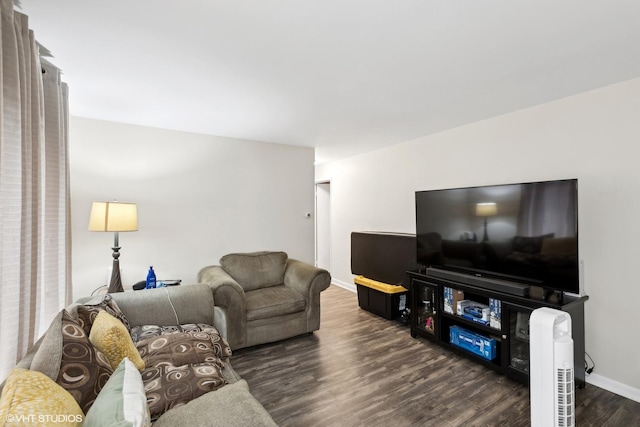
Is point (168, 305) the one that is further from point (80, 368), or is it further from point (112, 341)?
point (80, 368)

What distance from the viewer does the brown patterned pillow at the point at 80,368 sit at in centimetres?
107

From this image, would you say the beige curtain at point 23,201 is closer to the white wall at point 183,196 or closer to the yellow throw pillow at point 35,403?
the yellow throw pillow at point 35,403

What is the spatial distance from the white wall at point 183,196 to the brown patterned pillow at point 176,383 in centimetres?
214

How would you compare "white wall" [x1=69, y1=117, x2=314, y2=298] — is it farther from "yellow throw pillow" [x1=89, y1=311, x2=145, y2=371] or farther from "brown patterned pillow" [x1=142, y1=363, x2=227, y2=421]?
"brown patterned pillow" [x1=142, y1=363, x2=227, y2=421]

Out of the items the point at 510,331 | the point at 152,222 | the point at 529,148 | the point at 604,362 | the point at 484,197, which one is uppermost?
the point at 529,148

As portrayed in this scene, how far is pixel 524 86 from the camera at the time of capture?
92.0 inches

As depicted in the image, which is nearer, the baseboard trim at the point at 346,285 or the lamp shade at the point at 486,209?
the lamp shade at the point at 486,209

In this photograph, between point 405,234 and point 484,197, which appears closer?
point 484,197

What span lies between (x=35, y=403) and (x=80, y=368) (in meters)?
0.38

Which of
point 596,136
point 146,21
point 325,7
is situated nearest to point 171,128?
point 146,21

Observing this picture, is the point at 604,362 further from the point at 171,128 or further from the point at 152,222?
the point at 171,128

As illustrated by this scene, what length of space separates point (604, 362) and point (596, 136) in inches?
72.8

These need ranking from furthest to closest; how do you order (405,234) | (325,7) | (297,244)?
(297,244) < (405,234) < (325,7)

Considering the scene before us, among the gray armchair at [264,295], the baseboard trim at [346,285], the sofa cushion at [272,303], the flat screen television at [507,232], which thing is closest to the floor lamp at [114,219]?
the gray armchair at [264,295]
